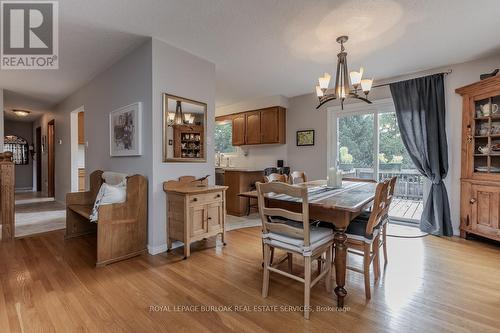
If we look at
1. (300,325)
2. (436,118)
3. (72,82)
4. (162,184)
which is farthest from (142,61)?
(436,118)

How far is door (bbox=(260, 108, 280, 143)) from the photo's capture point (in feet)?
16.6

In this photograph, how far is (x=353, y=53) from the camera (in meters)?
3.04

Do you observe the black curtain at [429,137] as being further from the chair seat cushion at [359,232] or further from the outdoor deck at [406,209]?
the chair seat cushion at [359,232]

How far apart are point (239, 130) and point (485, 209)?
4.34m

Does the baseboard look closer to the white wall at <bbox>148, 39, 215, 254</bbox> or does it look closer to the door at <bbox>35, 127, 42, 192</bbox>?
the white wall at <bbox>148, 39, 215, 254</bbox>

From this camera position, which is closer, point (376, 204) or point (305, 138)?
point (376, 204)

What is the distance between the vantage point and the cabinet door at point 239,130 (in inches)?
218

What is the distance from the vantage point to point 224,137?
6297mm

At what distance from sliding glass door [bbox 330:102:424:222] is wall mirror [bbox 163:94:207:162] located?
2653 millimetres

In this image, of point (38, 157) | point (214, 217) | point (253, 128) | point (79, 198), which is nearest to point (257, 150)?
point (253, 128)

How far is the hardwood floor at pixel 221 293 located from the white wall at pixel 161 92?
36 cm

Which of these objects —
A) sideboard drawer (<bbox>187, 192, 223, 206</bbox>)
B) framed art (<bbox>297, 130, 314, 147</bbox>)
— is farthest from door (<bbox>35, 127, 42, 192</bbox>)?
framed art (<bbox>297, 130, 314, 147</bbox>)

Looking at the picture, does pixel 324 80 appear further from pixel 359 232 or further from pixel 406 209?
pixel 406 209

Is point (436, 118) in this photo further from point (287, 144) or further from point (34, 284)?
point (34, 284)
